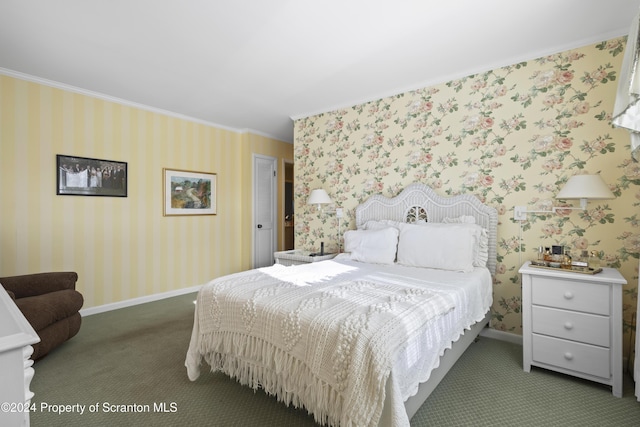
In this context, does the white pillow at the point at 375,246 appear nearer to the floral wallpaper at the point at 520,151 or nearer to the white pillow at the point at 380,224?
the white pillow at the point at 380,224

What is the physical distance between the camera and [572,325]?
218 cm

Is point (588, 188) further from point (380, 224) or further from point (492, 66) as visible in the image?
point (380, 224)

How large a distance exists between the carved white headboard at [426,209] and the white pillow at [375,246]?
38 cm

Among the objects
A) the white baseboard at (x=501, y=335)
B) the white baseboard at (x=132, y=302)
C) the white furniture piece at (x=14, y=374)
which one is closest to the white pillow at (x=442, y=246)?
the white baseboard at (x=501, y=335)

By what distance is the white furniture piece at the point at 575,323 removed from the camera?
205cm

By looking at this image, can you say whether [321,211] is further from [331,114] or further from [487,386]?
[487,386]

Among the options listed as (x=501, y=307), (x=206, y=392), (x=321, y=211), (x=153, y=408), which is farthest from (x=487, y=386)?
(x=321, y=211)

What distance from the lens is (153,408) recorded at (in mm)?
1915

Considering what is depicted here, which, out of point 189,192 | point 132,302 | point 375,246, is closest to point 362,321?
point 375,246

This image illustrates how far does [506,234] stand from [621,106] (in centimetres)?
133

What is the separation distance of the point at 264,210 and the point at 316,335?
4184 millimetres

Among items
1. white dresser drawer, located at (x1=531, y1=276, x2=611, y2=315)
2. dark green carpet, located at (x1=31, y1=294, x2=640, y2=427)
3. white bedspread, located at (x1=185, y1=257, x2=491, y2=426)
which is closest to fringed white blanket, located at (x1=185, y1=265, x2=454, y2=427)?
white bedspread, located at (x1=185, y1=257, x2=491, y2=426)

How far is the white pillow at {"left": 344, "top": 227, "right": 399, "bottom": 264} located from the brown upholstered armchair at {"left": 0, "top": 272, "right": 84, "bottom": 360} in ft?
8.63

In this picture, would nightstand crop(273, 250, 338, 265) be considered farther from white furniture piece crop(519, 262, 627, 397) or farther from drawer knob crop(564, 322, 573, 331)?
drawer knob crop(564, 322, 573, 331)
